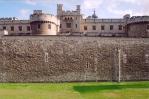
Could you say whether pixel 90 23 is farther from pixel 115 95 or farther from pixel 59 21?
pixel 115 95

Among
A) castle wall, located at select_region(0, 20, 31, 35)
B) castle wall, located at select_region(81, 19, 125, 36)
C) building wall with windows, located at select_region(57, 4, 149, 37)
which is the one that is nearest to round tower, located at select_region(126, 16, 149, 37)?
building wall with windows, located at select_region(57, 4, 149, 37)

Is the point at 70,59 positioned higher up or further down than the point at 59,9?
further down

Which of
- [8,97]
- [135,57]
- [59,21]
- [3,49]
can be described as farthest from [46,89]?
[59,21]

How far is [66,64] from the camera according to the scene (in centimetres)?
4681

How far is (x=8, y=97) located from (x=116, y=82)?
56.2 ft

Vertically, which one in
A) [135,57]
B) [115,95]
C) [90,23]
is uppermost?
[90,23]

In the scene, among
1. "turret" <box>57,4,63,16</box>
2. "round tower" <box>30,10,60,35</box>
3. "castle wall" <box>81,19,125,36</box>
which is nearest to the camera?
"round tower" <box>30,10,60,35</box>

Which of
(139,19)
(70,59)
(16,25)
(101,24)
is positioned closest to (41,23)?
(16,25)

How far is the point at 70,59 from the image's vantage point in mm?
46969

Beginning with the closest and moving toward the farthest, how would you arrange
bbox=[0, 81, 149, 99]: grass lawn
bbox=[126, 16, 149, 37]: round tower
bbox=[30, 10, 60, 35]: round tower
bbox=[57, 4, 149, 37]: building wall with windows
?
bbox=[0, 81, 149, 99]: grass lawn < bbox=[126, 16, 149, 37]: round tower < bbox=[30, 10, 60, 35]: round tower < bbox=[57, 4, 149, 37]: building wall with windows

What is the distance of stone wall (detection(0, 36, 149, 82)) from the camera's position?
4634 centimetres

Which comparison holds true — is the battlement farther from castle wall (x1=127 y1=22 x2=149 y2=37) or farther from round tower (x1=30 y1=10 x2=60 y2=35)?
round tower (x1=30 y1=10 x2=60 y2=35)

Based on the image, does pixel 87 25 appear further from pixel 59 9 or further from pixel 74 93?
pixel 74 93

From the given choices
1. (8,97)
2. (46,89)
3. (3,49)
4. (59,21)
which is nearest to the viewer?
(8,97)
